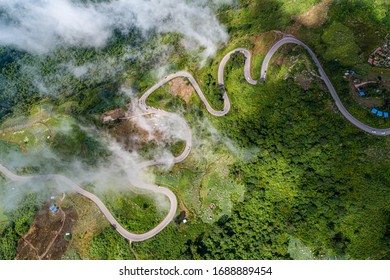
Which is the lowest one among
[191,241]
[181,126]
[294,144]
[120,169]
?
[191,241]

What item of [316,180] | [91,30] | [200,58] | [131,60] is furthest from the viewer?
[91,30]

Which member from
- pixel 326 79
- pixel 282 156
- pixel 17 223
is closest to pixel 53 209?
pixel 17 223

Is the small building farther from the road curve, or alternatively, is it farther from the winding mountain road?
the road curve

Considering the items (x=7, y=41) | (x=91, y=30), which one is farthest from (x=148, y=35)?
(x=7, y=41)

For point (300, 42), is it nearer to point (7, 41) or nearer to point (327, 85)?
point (327, 85)

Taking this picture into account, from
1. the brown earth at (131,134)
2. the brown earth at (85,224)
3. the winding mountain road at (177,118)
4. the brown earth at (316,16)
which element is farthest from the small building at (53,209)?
Result: the brown earth at (316,16)

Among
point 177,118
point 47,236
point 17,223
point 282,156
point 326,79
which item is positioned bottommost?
point 17,223

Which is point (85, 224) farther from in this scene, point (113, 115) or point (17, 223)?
point (113, 115)
